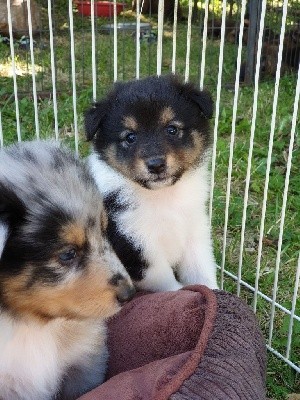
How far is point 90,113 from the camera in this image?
2.97m

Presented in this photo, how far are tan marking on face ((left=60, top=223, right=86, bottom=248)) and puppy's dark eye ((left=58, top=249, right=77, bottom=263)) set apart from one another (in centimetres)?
3

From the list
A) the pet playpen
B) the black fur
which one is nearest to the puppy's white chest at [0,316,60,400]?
the black fur

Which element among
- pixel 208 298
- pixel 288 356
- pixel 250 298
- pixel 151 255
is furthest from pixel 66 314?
pixel 250 298

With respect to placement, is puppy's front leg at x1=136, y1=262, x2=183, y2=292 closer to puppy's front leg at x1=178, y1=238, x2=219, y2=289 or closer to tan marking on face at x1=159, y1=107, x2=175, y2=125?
puppy's front leg at x1=178, y1=238, x2=219, y2=289

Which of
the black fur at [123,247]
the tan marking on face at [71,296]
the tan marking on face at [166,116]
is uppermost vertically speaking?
the tan marking on face at [166,116]

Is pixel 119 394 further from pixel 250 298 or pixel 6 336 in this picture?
pixel 250 298

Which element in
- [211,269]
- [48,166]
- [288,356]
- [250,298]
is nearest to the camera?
[48,166]

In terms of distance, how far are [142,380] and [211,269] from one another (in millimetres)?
1092

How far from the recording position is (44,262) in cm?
208

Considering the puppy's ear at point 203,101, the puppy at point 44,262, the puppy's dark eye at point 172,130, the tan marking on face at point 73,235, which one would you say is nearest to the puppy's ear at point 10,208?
the puppy at point 44,262

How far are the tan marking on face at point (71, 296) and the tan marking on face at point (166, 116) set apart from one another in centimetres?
98

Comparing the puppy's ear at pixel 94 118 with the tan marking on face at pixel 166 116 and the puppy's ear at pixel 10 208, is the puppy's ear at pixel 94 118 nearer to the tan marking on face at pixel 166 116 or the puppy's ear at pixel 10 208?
the tan marking on face at pixel 166 116

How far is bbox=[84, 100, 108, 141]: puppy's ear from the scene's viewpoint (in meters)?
2.94

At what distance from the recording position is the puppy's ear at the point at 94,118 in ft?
9.65
